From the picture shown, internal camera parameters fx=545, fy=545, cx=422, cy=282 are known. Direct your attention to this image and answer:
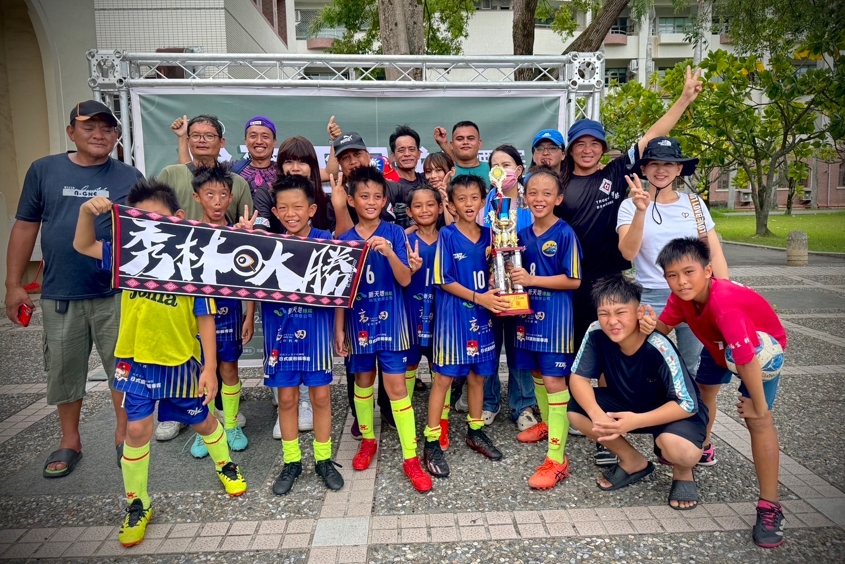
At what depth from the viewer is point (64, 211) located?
342cm

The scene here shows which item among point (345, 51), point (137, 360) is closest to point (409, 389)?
point (137, 360)

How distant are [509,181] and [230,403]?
2.49 m

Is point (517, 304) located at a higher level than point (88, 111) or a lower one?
lower

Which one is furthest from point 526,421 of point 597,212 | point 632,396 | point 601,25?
point 601,25

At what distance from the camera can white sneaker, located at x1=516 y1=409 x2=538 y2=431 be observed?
13.2 feet

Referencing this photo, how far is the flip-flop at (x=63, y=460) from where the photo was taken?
3506 millimetres

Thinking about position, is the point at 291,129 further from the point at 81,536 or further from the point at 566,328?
the point at 81,536

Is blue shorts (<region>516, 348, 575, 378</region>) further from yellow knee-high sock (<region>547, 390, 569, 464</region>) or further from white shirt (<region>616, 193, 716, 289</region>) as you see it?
white shirt (<region>616, 193, 716, 289</region>)

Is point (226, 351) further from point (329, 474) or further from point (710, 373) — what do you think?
point (710, 373)

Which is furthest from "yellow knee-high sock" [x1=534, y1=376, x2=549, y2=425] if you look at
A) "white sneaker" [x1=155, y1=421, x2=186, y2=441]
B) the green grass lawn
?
the green grass lawn

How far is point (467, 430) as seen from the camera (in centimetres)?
400

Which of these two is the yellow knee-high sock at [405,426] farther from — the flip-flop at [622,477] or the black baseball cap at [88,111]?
the black baseball cap at [88,111]

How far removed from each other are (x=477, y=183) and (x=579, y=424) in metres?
1.57

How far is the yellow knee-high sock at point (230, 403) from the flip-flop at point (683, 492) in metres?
2.83
